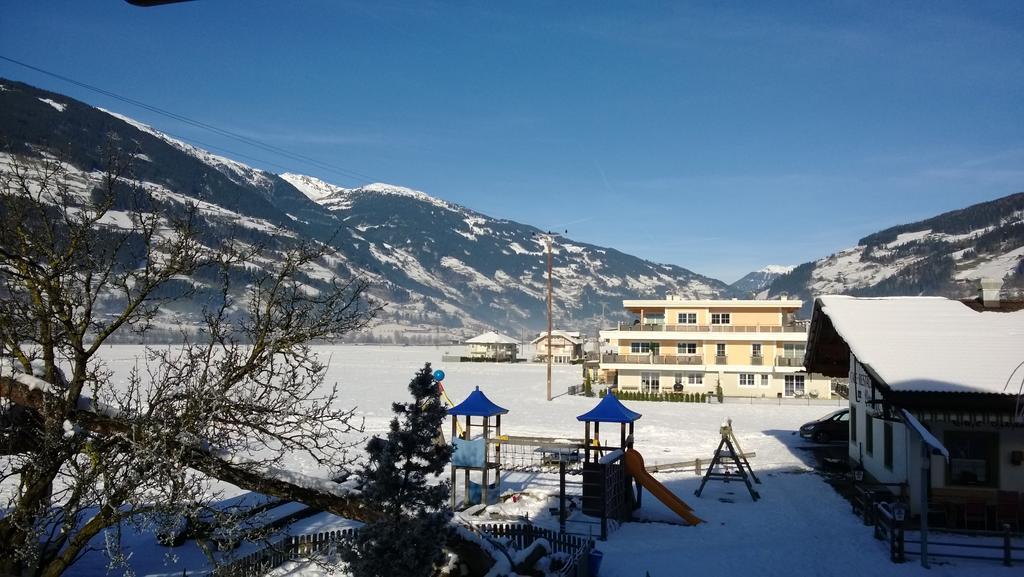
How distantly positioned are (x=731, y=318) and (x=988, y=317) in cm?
3904

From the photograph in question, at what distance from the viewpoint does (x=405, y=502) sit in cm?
900

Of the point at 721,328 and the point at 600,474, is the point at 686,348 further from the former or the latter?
the point at 600,474

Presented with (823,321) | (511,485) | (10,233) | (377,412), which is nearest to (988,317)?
(823,321)

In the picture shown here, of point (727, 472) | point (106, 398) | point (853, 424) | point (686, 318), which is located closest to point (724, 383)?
point (686, 318)

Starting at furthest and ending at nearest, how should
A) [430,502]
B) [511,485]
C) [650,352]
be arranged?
[650,352] → [511,485] → [430,502]

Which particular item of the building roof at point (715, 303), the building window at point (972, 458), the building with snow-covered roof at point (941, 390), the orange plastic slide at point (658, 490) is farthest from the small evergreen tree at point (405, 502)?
the building roof at point (715, 303)

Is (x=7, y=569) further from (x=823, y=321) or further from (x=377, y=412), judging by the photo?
(x=377, y=412)

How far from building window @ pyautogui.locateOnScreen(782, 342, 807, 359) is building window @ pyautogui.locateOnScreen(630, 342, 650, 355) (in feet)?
34.3

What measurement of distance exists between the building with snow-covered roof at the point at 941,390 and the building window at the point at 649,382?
1379 inches

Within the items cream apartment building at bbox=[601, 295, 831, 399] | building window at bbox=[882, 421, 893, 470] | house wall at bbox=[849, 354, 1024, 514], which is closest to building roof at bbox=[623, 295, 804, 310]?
cream apartment building at bbox=[601, 295, 831, 399]

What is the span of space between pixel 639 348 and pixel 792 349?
11.7 meters

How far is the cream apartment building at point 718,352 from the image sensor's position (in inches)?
2194

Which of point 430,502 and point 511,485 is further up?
point 430,502

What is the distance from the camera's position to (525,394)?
5372cm
